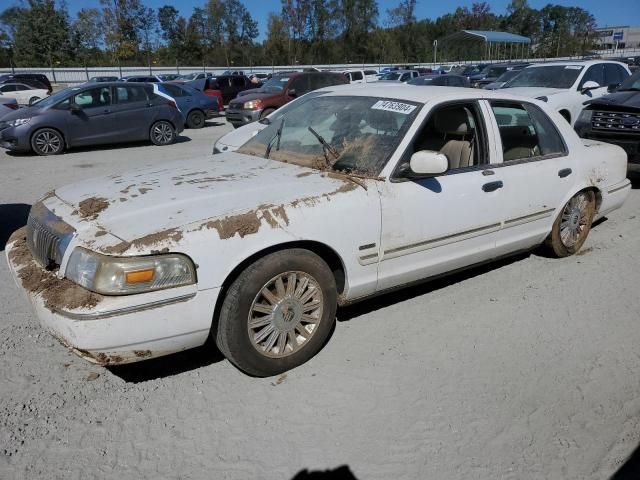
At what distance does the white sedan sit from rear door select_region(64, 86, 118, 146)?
438 inches

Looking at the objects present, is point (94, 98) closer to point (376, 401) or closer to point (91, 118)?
point (91, 118)

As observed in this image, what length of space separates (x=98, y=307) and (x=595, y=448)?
8.40ft

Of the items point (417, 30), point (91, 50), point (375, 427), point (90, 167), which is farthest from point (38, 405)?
point (417, 30)

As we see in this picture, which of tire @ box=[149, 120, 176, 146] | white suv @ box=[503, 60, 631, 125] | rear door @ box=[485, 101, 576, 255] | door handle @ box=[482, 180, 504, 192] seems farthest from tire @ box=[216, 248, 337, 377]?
tire @ box=[149, 120, 176, 146]

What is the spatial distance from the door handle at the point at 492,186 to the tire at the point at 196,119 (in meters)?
14.9

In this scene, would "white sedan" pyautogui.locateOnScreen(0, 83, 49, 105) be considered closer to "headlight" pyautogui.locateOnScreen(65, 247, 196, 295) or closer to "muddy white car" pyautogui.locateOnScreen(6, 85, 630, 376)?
"muddy white car" pyautogui.locateOnScreen(6, 85, 630, 376)

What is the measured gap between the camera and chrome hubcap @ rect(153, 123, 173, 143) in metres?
13.3

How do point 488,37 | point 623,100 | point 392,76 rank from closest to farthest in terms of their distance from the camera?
point 623,100
point 392,76
point 488,37

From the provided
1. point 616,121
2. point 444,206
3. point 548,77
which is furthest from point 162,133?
point 444,206

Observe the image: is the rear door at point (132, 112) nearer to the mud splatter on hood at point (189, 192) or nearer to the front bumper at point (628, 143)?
the mud splatter on hood at point (189, 192)

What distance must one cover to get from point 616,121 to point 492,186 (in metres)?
5.12

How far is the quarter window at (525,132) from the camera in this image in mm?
4258

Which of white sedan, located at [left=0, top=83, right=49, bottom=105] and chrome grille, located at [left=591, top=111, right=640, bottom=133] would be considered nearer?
chrome grille, located at [left=591, top=111, right=640, bottom=133]

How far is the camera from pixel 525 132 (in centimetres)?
454
